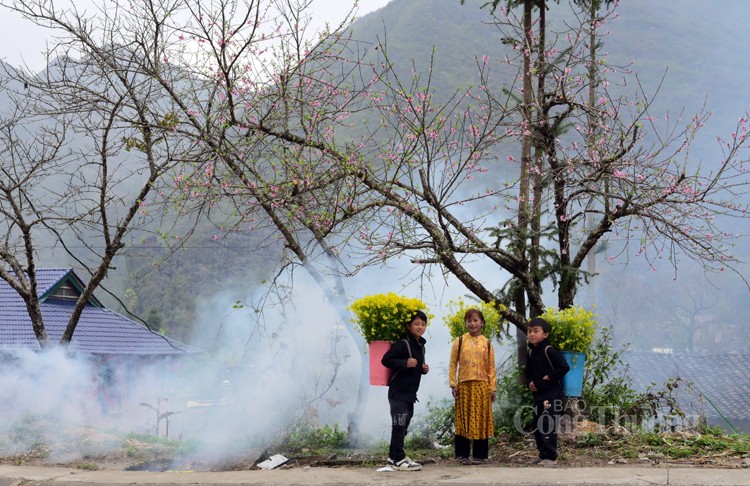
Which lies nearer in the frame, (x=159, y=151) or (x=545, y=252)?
(x=545, y=252)

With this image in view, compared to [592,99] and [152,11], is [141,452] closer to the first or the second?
[152,11]

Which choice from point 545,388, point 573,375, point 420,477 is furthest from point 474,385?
point 573,375

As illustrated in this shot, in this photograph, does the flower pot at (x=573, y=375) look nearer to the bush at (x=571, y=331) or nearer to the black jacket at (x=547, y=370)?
the bush at (x=571, y=331)

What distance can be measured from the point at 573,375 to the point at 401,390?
1915 millimetres

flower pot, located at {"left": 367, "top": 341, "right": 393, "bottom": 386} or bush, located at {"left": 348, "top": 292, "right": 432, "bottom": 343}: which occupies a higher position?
bush, located at {"left": 348, "top": 292, "right": 432, "bottom": 343}

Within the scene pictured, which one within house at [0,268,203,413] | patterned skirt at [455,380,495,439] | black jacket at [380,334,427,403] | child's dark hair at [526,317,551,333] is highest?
house at [0,268,203,413]

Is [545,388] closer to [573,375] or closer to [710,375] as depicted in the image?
[573,375]

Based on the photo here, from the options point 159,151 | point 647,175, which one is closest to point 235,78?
point 159,151

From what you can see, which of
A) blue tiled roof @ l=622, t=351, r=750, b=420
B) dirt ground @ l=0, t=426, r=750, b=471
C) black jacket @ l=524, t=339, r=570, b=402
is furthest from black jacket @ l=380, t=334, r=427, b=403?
blue tiled roof @ l=622, t=351, r=750, b=420

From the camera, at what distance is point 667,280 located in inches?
2714

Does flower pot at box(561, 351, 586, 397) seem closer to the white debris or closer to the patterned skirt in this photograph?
the patterned skirt

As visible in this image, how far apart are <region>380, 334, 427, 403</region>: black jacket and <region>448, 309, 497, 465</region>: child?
0.37 metres

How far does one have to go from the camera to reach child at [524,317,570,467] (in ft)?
26.8

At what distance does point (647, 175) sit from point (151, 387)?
2057 centimetres
